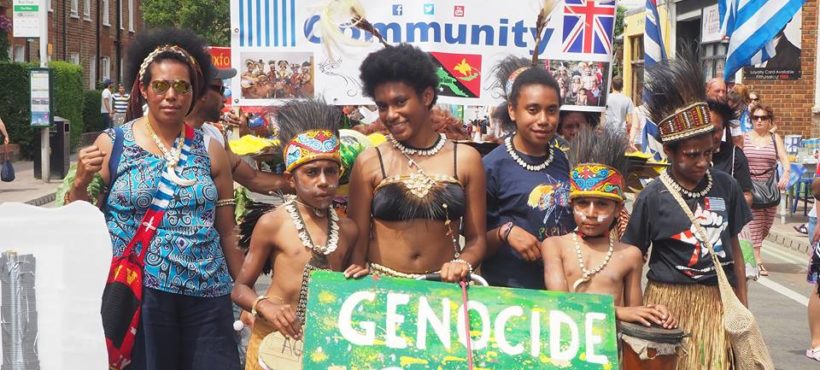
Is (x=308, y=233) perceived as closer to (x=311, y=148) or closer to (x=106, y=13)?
(x=311, y=148)

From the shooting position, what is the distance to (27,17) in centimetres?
2164

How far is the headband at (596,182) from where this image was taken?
4660 millimetres

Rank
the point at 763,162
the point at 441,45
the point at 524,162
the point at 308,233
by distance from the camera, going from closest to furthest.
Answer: the point at 308,233 < the point at 524,162 < the point at 441,45 < the point at 763,162

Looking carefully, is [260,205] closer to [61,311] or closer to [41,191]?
[61,311]

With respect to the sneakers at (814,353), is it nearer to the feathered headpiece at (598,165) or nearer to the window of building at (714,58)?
the feathered headpiece at (598,165)

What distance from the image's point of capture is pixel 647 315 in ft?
13.9

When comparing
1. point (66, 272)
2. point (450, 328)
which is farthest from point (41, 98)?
point (450, 328)

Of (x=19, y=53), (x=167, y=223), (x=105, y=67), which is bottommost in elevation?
(x=167, y=223)

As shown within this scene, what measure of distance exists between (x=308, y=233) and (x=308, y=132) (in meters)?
0.39

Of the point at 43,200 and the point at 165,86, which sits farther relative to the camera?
the point at 43,200

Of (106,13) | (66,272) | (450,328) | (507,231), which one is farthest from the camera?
(106,13)

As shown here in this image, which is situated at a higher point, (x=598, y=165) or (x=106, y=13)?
(x=106, y=13)

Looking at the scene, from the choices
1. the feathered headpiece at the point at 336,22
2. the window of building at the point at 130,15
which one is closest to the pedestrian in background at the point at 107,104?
the window of building at the point at 130,15

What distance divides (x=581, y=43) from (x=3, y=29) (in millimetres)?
21447
